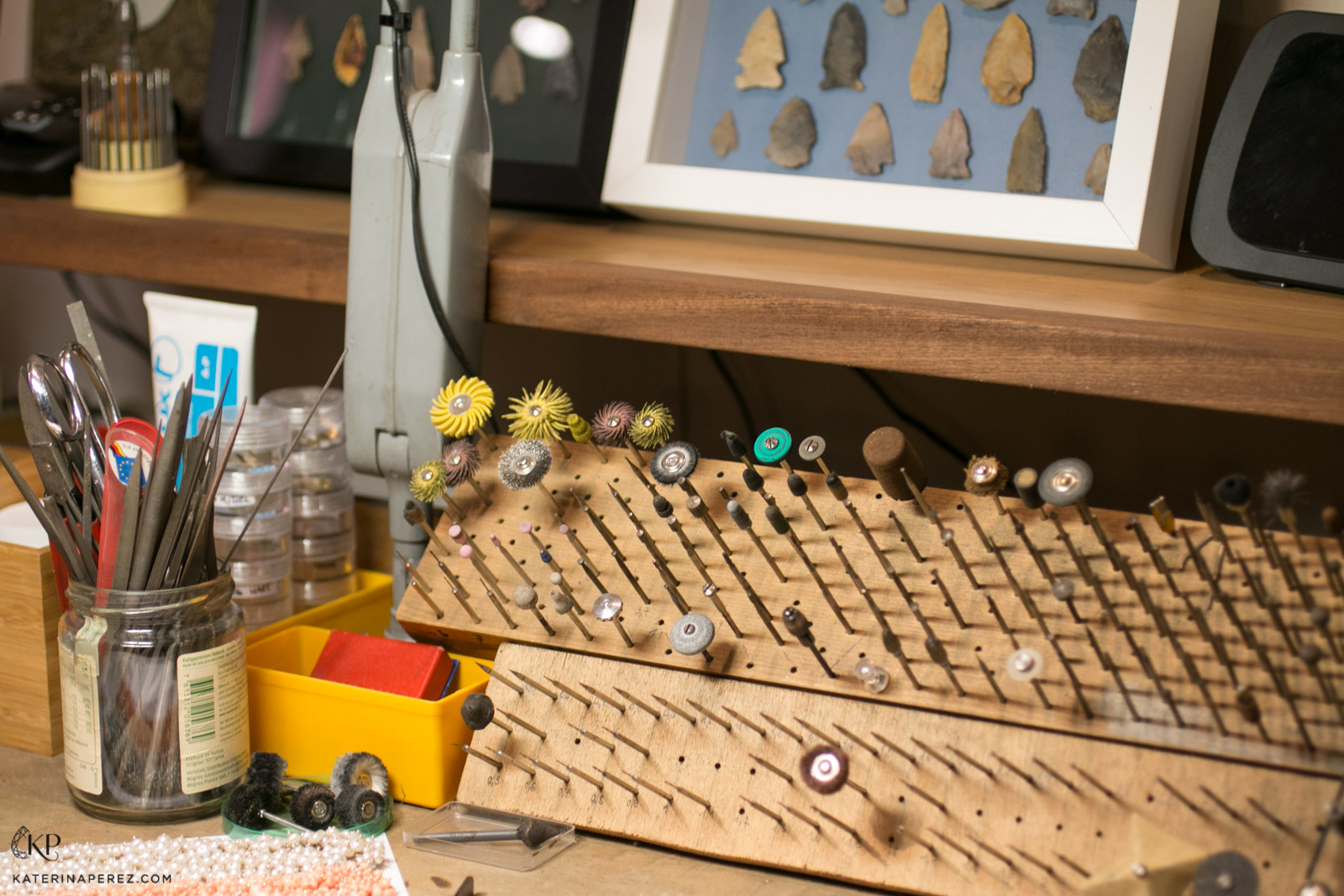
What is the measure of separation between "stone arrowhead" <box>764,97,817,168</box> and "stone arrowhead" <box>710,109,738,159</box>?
3 cm

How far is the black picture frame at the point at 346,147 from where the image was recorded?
1092 mm

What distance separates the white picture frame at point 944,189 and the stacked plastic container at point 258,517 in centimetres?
36

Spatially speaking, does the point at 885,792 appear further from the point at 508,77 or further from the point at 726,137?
the point at 508,77

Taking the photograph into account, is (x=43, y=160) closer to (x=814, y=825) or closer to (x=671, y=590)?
(x=671, y=590)

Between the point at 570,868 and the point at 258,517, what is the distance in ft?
1.42

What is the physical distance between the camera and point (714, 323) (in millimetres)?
869

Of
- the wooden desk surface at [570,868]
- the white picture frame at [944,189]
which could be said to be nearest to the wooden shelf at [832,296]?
the white picture frame at [944,189]

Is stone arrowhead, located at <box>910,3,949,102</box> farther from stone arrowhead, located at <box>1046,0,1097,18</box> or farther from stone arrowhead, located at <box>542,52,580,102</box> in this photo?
stone arrowhead, located at <box>542,52,580,102</box>

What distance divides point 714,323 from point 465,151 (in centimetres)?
23

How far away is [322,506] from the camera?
1.12 metres

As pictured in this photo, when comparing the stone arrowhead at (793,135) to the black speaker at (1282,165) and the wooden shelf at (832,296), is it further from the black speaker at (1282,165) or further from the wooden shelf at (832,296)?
the black speaker at (1282,165)

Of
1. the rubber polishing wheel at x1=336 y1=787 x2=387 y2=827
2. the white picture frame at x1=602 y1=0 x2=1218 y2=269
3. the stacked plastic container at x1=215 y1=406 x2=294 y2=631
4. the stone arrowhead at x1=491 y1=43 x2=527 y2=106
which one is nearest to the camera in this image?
the rubber polishing wheel at x1=336 y1=787 x2=387 y2=827

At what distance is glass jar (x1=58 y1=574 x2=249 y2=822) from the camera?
0.82 meters

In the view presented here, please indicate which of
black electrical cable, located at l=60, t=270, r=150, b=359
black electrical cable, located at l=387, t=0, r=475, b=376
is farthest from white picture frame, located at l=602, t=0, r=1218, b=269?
black electrical cable, located at l=60, t=270, r=150, b=359
